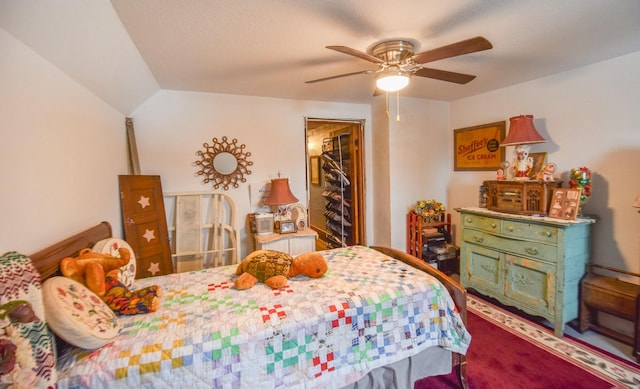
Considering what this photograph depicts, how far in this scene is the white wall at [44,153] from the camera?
3.82 ft

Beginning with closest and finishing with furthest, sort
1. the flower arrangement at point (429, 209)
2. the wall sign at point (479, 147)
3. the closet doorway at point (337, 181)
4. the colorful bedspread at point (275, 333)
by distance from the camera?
1. the colorful bedspread at point (275, 333)
2. the wall sign at point (479, 147)
3. the flower arrangement at point (429, 209)
4. the closet doorway at point (337, 181)

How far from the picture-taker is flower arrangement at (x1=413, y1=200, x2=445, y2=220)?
3490 millimetres

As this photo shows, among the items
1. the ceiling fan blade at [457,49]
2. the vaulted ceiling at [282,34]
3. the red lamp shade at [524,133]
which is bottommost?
the red lamp shade at [524,133]

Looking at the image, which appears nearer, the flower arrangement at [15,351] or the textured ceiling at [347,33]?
the flower arrangement at [15,351]

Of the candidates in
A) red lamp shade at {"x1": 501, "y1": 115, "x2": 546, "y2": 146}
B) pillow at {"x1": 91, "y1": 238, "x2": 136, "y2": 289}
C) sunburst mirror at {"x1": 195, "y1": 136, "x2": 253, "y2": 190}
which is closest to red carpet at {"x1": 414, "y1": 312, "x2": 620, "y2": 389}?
red lamp shade at {"x1": 501, "y1": 115, "x2": 546, "y2": 146}

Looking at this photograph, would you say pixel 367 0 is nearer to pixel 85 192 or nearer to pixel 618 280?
pixel 85 192

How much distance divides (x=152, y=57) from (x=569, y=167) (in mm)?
3712

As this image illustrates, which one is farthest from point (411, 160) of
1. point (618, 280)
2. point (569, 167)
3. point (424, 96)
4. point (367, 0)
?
point (367, 0)

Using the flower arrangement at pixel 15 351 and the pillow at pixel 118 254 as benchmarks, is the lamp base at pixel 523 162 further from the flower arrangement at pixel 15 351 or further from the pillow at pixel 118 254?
the flower arrangement at pixel 15 351

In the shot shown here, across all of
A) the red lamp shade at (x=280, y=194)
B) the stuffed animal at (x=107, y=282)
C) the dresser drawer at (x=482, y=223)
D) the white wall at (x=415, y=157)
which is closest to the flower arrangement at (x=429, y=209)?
the white wall at (x=415, y=157)

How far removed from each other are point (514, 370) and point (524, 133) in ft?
6.55

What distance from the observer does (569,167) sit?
2607 mm

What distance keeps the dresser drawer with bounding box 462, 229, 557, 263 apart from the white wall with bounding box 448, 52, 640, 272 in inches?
22.8

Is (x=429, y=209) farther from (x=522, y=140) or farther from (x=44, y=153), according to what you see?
(x=44, y=153)
